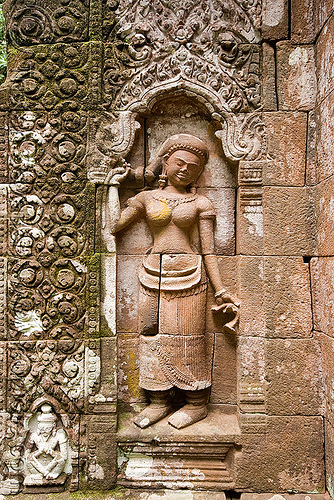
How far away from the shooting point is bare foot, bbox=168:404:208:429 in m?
3.39

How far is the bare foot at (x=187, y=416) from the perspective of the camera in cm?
339

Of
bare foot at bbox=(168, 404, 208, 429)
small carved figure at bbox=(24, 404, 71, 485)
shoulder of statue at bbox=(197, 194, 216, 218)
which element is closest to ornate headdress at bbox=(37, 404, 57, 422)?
small carved figure at bbox=(24, 404, 71, 485)

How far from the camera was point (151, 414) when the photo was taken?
3.46m

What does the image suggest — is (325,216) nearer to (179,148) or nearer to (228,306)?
(228,306)

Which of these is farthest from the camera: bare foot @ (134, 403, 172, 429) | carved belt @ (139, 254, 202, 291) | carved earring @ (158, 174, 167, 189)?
carved earring @ (158, 174, 167, 189)

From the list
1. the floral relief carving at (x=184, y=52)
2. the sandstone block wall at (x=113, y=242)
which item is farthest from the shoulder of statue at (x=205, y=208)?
the floral relief carving at (x=184, y=52)

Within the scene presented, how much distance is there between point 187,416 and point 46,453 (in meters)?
1.31

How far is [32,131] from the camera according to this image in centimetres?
351

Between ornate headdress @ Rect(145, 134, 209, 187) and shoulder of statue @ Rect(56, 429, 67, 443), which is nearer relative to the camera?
shoulder of statue @ Rect(56, 429, 67, 443)

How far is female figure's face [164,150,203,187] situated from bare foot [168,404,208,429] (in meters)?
2.15

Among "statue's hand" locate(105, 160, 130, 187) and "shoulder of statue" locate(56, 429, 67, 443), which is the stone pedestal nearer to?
"shoulder of statue" locate(56, 429, 67, 443)

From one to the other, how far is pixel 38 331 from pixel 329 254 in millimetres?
2696

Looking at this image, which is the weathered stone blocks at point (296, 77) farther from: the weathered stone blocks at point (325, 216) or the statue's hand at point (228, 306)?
the statue's hand at point (228, 306)

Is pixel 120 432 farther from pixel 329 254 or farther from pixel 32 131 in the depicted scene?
pixel 32 131
